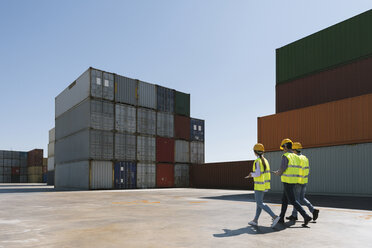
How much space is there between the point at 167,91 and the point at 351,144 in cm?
2260

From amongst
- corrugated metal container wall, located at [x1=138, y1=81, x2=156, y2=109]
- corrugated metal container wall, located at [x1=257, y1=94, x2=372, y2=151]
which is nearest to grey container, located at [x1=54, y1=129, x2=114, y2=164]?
corrugated metal container wall, located at [x1=138, y1=81, x2=156, y2=109]

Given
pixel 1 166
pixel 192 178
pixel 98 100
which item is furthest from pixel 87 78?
pixel 1 166

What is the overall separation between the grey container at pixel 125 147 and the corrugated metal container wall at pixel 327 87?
51.1 feet

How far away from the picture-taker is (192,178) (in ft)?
127

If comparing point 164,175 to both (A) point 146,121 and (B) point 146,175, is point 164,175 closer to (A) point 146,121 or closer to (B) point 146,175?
(B) point 146,175

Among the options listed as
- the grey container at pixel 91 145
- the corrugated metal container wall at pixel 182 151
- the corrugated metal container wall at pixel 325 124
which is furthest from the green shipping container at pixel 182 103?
the corrugated metal container wall at pixel 325 124

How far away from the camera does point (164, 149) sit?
3578cm

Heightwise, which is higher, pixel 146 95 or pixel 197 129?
pixel 146 95

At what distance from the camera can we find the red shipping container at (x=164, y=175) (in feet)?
115

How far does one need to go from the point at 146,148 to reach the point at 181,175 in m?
6.15

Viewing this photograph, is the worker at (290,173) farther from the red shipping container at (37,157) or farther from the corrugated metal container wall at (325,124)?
the red shipping container at (37,157)

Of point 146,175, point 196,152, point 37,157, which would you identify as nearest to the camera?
point 146,175

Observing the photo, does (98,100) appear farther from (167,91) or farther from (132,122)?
(167,91)

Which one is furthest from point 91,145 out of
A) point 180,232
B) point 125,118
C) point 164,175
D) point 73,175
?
point 180,232
